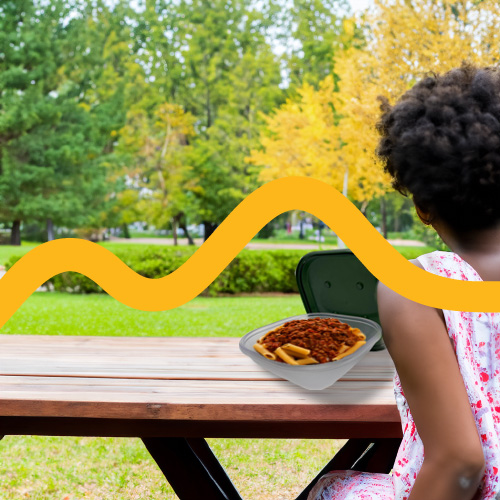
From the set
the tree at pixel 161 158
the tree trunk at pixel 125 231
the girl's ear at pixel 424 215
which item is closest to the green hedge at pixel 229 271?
the tree at pixel 161 158

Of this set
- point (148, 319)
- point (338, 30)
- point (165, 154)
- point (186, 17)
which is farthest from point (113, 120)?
point (148, 319)

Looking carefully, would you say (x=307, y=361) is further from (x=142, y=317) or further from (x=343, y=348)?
(x=142, y=317)

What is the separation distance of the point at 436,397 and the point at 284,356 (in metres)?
0.70

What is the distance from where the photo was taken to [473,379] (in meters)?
0.93

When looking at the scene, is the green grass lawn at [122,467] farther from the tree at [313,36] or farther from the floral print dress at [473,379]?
the tree at [313,36]

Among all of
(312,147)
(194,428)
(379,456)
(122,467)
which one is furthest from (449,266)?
(312,147)

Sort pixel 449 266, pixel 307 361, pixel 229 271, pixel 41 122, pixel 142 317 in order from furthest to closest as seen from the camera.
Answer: pixel 41 122
pixel 229 271
pixel 142 317
pixel 307 361
pixel 449 266

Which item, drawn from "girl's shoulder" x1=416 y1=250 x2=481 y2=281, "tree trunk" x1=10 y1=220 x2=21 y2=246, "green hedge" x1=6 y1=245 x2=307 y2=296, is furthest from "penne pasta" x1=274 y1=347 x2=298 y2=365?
"tree trunk" x1=10 y1=220 x2=21 y2=246

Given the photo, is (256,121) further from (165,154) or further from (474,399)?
(474,399)

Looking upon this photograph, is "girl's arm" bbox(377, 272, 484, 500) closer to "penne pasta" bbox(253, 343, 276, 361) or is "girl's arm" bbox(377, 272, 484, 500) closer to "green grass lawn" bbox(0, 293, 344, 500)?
"penne pasta" bbox(253, 343, 276, 361)

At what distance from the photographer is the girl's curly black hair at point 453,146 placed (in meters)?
0.94

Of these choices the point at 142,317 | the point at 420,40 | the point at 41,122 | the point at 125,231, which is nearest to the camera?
the point at 142,317

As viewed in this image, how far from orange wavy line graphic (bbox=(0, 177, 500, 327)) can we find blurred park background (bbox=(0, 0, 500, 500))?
5.43m

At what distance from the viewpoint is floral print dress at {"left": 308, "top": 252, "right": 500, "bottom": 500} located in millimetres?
928
